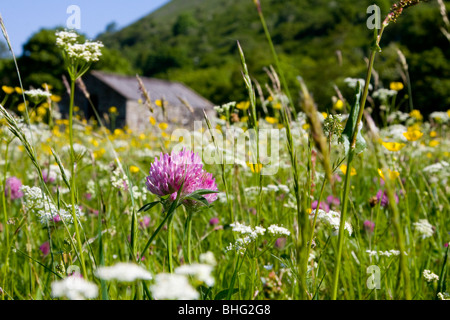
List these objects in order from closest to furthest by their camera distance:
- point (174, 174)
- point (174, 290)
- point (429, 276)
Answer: point (174, 290)
point (174, 174)
point (429, 276)

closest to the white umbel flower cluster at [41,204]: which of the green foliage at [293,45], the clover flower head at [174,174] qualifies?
the clover flower head at [174,174]

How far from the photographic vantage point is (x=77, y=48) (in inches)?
38.5

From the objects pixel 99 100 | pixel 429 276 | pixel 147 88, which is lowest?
pixel 429 276

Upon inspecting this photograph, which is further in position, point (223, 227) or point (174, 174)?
point (223, 227)

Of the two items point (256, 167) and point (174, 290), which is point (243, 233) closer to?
point (256, 167)

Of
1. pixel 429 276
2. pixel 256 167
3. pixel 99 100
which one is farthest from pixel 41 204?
pixel 99 100

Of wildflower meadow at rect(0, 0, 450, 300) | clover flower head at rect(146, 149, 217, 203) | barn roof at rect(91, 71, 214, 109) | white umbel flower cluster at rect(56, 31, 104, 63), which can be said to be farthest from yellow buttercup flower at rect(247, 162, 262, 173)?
barn roof at rect(91, 71, 214, 109)

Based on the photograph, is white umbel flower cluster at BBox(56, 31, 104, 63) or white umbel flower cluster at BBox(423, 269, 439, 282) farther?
white umbel flower cluster at BBox(423, 269, 439, 282)

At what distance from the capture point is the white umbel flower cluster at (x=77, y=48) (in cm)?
97

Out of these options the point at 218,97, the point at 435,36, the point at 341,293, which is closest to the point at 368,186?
the point at 341,293

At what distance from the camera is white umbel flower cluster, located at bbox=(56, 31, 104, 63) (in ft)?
3.19

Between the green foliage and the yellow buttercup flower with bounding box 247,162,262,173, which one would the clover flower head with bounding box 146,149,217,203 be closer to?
the yellow buttercup flower with bounding box 247,162,262,173

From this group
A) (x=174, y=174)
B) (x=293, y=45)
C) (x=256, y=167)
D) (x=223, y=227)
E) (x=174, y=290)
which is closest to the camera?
(x=174, y=290)
